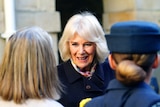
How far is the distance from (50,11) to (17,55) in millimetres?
2093

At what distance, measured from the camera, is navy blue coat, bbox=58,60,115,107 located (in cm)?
236

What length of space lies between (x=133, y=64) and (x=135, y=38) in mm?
109

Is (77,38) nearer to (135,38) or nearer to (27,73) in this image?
(27,73)

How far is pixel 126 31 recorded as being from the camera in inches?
62.2

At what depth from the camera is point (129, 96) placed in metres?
1.52

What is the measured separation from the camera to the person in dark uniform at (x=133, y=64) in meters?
1.49

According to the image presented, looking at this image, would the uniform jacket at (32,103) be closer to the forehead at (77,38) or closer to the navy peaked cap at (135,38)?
the navy peaked cap at (135,38)

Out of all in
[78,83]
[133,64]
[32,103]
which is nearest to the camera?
[133,64]

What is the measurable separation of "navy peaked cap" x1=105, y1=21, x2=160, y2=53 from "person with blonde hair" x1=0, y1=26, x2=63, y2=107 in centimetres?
38

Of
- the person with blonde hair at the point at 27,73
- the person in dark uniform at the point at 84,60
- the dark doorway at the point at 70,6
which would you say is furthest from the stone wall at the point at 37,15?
the person with blonde hair at the point at 27,73

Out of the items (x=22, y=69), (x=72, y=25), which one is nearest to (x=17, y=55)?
(x=22, y=69)

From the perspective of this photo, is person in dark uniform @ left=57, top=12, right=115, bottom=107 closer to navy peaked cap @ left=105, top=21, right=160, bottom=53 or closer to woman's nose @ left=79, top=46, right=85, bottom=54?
woman's nose @ left=79, top=46, right=85, bottom=54

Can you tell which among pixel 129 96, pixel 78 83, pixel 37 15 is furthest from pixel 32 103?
pixel 37 15

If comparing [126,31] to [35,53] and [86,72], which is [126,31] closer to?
[35,53]
